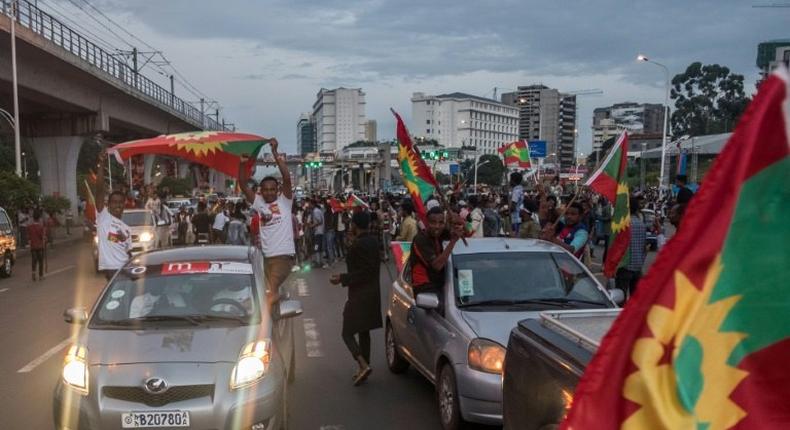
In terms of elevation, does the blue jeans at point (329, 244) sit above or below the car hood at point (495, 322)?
below

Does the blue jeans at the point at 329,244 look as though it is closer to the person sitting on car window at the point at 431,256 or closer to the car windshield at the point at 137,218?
the car windshield at the point at 137,218

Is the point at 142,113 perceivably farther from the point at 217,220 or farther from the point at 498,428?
the point at 498,428

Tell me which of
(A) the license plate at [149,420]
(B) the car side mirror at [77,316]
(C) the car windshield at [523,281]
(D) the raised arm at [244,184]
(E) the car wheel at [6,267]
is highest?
(D) the raised arm at [244,184]

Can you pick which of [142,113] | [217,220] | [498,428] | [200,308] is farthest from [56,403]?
[142,113]

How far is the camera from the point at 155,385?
15.9 feet

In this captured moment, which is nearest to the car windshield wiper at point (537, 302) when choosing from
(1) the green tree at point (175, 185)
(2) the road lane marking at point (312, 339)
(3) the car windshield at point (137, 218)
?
(2) the road lane marking at point (312, 339)

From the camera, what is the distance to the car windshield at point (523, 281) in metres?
6.34

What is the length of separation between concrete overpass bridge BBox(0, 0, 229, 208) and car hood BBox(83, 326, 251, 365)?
24230 mm

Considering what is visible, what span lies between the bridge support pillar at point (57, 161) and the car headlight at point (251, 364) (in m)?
38.8

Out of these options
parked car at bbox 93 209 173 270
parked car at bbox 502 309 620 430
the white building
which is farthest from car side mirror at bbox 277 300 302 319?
the white building

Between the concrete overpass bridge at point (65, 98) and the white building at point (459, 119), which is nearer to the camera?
the concrete overpass bridge at point (65, 98)

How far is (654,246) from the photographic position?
21.7 meters

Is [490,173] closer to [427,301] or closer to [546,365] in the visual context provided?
[427,301]

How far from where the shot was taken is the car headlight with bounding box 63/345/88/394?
5.02 metres
